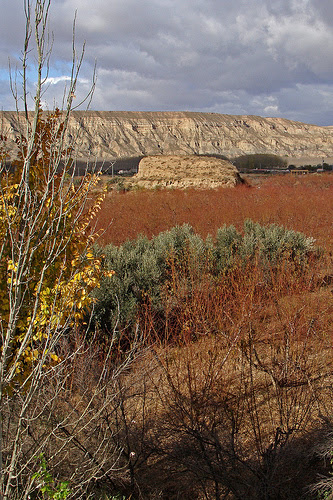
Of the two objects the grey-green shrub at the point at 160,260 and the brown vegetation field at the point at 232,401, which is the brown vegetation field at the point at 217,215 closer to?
the grey-green shrub at the point at 160,260

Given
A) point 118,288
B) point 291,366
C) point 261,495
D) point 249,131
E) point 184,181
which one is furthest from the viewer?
point 249,131

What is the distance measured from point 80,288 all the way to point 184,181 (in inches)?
865

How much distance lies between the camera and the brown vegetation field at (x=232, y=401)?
2936 millimetres

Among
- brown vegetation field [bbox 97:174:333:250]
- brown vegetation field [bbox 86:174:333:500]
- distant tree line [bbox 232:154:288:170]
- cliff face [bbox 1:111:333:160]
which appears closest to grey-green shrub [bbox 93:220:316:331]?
brown vegetation field [bbox 86:174:333:500]

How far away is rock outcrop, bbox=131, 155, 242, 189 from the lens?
23372 millimetres

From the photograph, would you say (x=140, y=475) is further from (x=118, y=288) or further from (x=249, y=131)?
(x=249, y=131)

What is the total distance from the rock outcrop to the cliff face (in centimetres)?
6836

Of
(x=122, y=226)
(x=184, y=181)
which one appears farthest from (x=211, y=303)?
(x=184, y=181)

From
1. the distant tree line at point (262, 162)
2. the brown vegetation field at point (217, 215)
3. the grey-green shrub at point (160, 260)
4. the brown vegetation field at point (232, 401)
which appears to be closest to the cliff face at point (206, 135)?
the distant tree line at point (262, 162)

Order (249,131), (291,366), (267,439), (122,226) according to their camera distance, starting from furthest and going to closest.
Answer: (249,131), (122,226), (291,366), (267,439)

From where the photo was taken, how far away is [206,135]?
10275cm

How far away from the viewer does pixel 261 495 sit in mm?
2689

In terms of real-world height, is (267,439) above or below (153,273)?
below

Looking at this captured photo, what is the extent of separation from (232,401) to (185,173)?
2185cm
